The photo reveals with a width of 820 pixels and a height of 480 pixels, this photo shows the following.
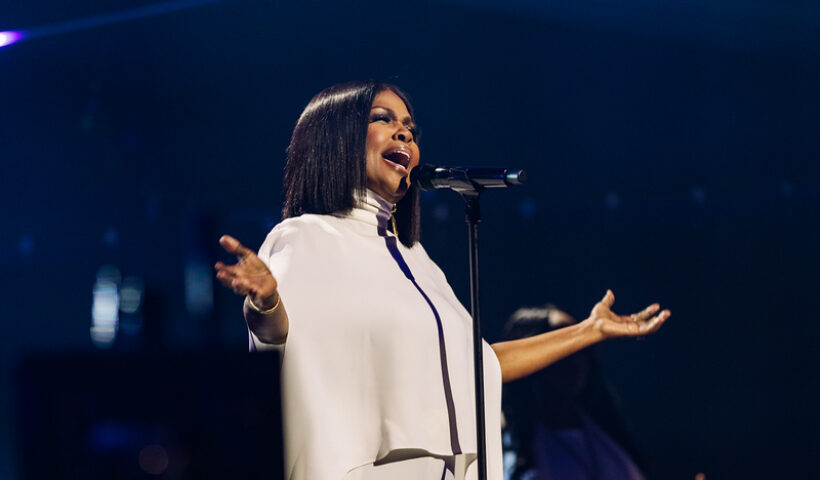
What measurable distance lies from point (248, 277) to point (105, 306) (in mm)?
2461

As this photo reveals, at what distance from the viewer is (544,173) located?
400cm

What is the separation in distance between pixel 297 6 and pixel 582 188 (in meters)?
1.51

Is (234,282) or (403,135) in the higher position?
(403,135)

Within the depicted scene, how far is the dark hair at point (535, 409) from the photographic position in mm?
3143

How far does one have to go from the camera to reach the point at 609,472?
3096mm

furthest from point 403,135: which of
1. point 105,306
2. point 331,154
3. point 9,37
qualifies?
point 105,306

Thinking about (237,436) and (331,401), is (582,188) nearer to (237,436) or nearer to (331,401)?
(331,401)

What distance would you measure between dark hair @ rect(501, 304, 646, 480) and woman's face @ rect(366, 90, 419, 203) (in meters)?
1.40

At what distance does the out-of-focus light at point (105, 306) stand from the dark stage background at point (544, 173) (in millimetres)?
30

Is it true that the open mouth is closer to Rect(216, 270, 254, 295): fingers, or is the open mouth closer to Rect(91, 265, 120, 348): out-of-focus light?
Rect(216, 270, 254, 295): fingers

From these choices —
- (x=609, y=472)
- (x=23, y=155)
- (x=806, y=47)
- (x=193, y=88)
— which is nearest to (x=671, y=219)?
(x=806, y=47)

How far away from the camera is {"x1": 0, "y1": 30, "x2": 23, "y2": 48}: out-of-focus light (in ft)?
10.7

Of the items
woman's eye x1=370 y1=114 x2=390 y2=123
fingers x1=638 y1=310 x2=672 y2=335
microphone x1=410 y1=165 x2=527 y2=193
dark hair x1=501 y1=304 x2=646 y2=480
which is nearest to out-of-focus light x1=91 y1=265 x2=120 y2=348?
dark hair x1=501 y1=304 x2=646 y2=480

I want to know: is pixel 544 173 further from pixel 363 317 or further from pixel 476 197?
pixel 363 317
